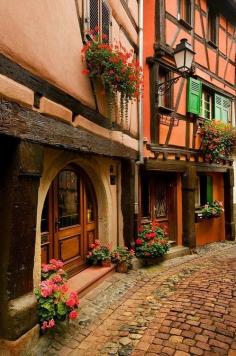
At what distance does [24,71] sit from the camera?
2.82 m

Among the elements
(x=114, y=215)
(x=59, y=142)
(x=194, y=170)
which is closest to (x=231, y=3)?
(x=194, y=170)

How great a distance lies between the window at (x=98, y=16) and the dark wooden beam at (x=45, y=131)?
63.0 inches

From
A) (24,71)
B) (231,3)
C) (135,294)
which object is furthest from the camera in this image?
(231,3)

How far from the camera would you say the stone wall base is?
275cm

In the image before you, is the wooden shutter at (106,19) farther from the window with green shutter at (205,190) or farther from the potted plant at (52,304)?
the window with green shutter at (205,190)

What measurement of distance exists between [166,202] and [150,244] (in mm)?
1963

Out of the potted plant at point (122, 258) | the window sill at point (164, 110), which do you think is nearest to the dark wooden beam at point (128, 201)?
the potted plant at point (122, 258)

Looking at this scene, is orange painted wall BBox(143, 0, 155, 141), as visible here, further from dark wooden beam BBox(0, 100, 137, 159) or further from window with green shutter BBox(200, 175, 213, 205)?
window with green shutter BBox(200, 175, 213, 205)

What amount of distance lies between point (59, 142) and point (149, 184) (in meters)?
4.18

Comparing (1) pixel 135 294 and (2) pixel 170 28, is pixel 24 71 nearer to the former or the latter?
(1) pixel 135 294

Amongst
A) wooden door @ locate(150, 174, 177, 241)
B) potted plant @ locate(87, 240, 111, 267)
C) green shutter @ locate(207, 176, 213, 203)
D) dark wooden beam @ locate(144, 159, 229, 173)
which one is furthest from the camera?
green shutter @ locate(207, 176, 213, 203)

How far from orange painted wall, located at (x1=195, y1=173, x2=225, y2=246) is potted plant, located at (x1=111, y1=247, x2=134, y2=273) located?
3447 mm

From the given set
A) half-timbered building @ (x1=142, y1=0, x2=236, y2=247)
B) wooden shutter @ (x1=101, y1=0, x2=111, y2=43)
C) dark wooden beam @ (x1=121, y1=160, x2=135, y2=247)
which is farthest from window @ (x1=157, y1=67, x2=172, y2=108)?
wooden shutter @ (x1=101, y1=0, x2=111, y2=43)

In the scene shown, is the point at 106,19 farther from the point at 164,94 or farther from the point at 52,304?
the point at 52,304
